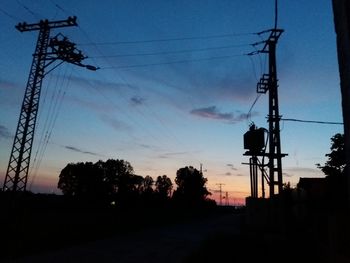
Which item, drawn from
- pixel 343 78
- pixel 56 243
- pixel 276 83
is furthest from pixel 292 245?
pixel 56 243

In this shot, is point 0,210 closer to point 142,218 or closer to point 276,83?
point 142,218

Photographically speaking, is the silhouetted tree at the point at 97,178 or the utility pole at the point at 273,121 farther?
the silhouetted tree at the point at 97,178

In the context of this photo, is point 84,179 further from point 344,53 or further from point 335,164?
point 344,53

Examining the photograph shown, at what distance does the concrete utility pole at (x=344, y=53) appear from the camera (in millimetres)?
6625

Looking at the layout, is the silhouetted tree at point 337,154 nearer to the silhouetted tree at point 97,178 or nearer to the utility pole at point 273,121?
the utility pole at point 273,121

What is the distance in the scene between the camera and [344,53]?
22.5ft

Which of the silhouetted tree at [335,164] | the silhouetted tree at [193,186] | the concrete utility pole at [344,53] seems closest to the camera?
the concrete utility pole at [344,53]

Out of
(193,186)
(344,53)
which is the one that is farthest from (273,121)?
(193,186)

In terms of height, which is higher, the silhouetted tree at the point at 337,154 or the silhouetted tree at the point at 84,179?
the silhouetted tree at the point at 84,179

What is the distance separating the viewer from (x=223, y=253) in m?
12.2

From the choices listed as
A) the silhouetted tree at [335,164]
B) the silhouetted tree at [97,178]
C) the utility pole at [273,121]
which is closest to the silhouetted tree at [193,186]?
the silhouetted tree at [97,178]

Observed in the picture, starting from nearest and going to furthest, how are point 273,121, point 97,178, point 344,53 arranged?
point 344,53, point 273,121, point 97,178

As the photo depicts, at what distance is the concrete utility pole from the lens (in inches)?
261

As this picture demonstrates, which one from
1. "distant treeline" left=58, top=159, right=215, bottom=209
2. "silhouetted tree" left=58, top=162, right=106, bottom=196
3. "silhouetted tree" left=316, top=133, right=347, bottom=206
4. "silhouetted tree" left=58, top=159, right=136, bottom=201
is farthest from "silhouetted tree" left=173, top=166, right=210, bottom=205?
"silhouetted tree" left=316, top=133, right=347, bottom=206
